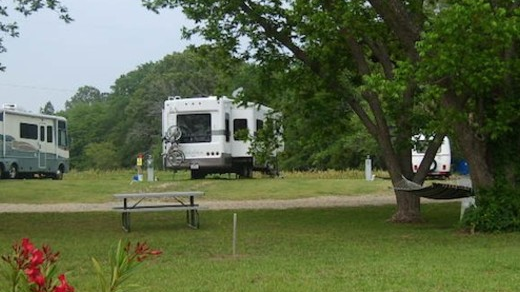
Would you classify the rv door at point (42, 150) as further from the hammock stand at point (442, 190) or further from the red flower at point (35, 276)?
the red flower at point (35, 276)

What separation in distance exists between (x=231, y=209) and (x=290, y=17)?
190 inches

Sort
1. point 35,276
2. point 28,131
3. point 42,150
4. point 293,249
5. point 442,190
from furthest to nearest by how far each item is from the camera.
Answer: point 42,150 → point 28,131 → point 442,190 → point 293,249 → point 35,276

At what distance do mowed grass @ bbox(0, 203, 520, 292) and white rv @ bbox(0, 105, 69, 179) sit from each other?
12156mm

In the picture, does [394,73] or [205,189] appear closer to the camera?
[394,73]

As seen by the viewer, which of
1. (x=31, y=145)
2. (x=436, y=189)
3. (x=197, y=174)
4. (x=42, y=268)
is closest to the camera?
(x=42, y=268)

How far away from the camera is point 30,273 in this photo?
2939 millimetres

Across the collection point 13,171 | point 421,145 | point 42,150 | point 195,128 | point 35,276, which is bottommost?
point 35,276

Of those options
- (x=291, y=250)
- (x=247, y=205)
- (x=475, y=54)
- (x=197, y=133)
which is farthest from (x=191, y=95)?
(x=475, y=54)

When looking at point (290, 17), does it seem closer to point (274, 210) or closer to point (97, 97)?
point (274, 210)

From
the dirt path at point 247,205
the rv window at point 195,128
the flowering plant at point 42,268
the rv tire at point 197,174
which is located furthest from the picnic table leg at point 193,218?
the rv tire at point 197,174

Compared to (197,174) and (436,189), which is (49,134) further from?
(436,189)

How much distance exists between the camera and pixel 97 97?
121 m

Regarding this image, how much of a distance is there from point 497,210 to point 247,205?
7378 mm

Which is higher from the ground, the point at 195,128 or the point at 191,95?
the point at 191,95
